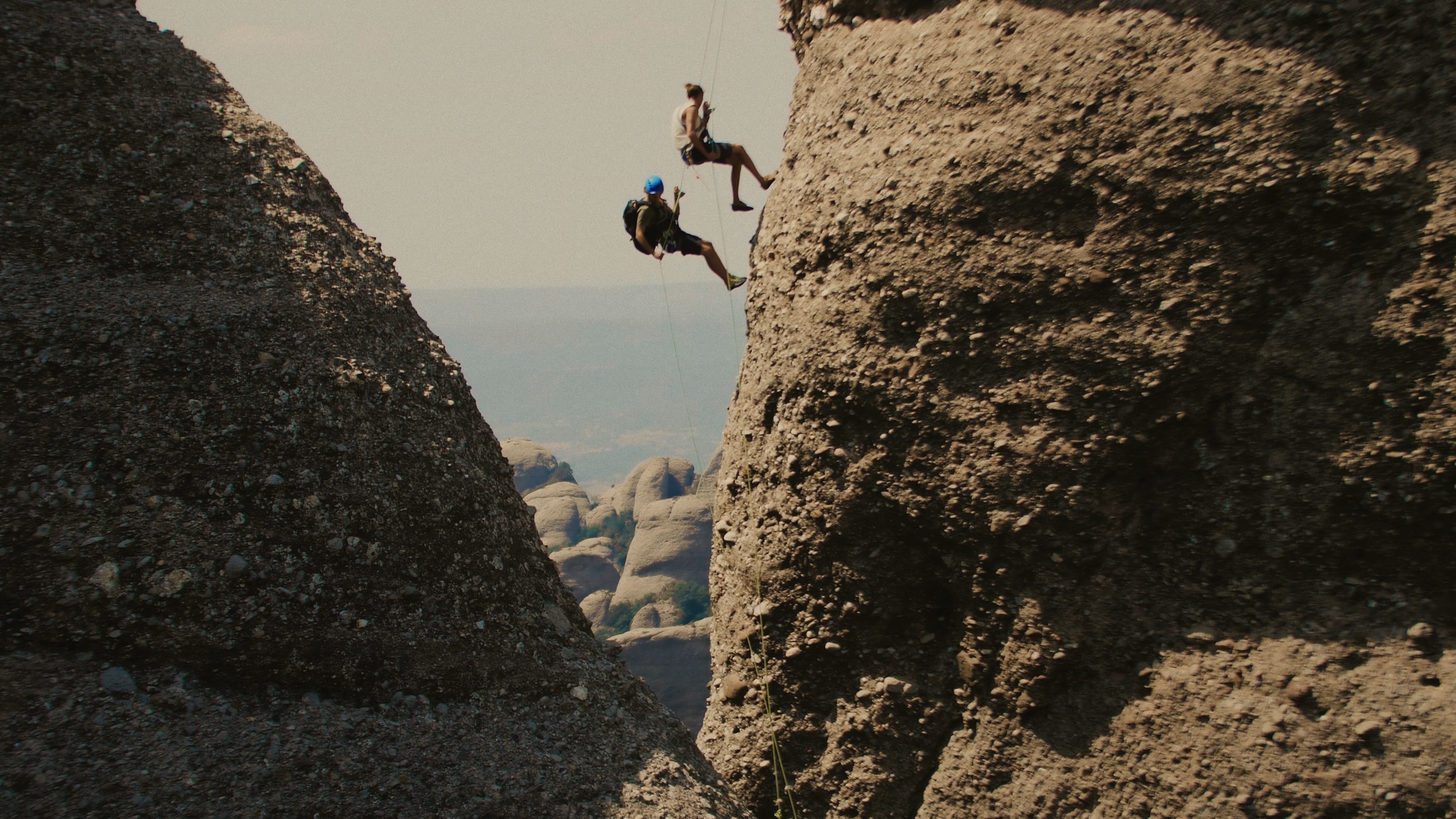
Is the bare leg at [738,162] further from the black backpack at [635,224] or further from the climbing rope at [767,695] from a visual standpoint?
the climbing rope at [767,695]

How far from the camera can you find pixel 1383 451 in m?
3.99

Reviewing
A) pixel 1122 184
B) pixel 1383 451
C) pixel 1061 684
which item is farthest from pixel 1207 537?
pixel 1122 184

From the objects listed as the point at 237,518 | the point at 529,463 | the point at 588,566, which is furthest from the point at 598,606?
the point at 237,518

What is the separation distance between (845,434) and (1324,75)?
10.1ft

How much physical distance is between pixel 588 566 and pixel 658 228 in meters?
61.3

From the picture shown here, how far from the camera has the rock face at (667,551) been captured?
210 ft

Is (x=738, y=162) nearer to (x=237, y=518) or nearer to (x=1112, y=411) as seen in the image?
(x=1112, y=411)

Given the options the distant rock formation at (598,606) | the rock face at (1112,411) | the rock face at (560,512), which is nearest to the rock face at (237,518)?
the rock face at (1112,411)

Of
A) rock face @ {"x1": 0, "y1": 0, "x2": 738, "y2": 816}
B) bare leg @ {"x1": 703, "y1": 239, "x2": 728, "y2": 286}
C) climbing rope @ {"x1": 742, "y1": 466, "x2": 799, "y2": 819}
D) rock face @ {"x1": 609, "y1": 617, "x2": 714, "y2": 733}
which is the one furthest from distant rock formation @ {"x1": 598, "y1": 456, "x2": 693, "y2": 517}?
rock face @ {"x1": 0, "y1": 0, "x2": 738, "y2": 816}

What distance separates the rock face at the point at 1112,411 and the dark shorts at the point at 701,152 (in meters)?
1.92

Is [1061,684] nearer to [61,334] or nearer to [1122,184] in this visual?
[1122,184]

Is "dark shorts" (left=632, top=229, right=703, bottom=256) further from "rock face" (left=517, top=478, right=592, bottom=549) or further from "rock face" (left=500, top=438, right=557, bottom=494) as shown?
"rock face" (left=500, top=438, right=557, bottom=494)

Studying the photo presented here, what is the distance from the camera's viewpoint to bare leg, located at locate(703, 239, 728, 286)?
8.48m

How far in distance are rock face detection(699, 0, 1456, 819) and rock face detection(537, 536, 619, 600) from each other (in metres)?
61.1
